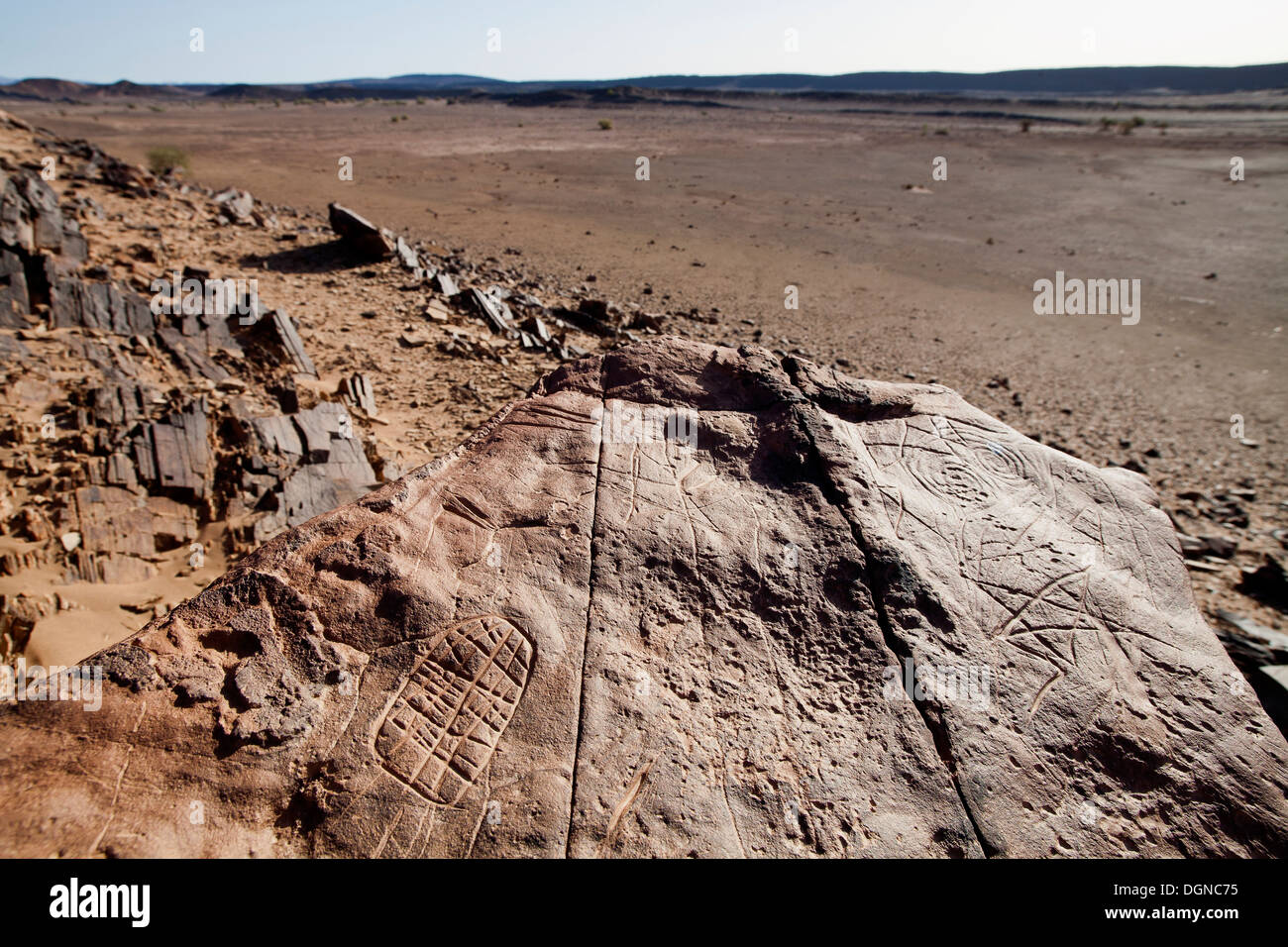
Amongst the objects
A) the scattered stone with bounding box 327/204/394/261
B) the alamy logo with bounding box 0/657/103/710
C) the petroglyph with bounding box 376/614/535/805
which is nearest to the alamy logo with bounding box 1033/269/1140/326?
the scattered stone with bounding box 327/204/394/261

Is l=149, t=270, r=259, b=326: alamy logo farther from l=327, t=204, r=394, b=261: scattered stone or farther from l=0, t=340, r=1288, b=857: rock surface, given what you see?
l=0, t=340, r=1288, b=857: rock surface

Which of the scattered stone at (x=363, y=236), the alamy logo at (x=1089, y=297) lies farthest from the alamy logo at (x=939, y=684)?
the alamy logo at (x=1089, y=297)

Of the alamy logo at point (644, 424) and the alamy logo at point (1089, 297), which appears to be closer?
the alamy logo at point (644, 424)

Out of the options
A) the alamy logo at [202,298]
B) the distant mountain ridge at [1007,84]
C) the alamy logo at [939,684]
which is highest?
the distant mountain ridge at [1007,84]

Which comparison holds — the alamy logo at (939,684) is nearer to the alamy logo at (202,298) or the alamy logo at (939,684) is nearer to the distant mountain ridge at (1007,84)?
the alamy logo at (202,298)
